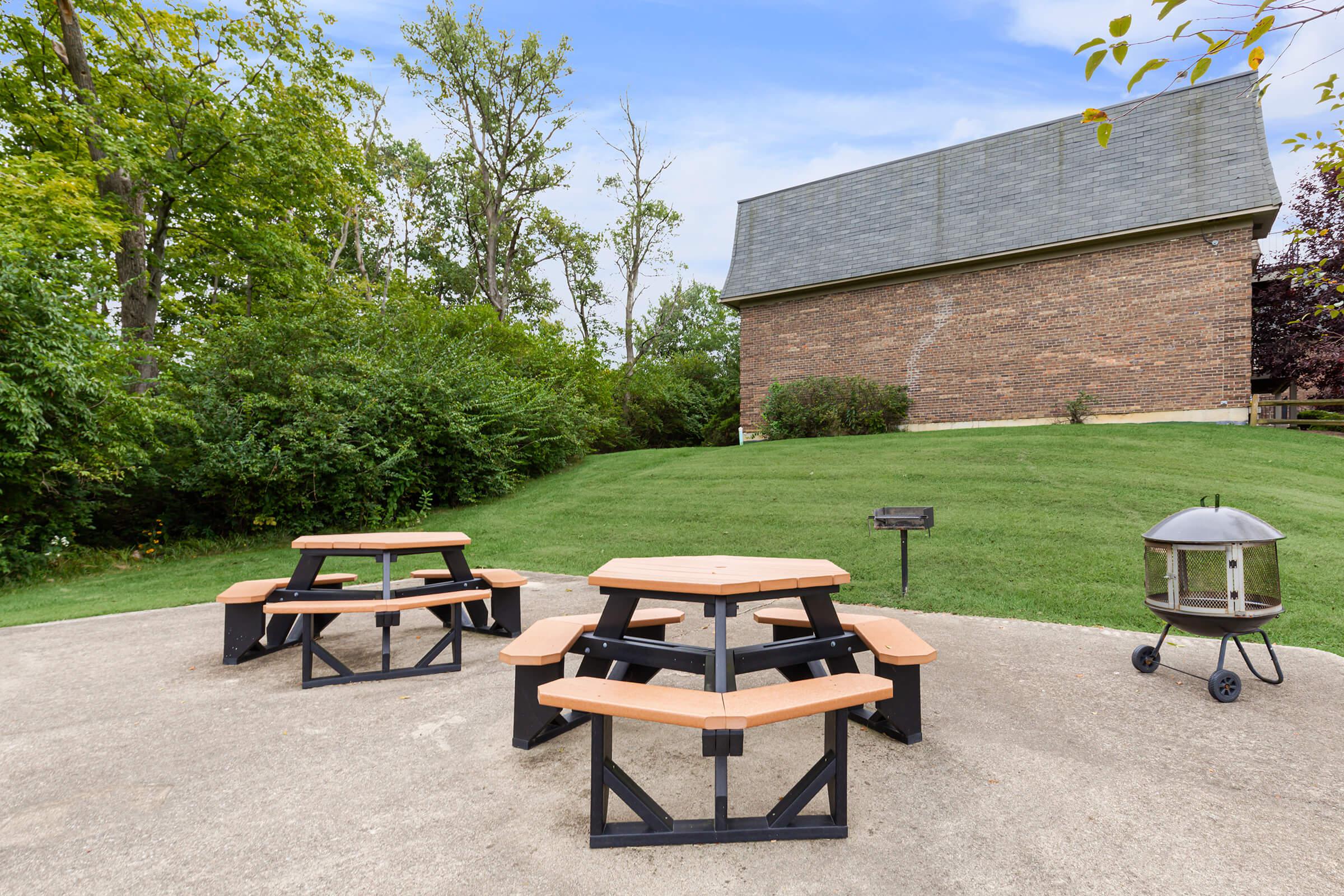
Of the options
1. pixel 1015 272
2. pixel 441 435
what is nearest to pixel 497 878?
pixel 441 435

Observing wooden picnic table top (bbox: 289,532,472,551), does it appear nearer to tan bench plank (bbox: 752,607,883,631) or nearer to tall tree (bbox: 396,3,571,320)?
tan bench plank (bbox: 752,607,883,631)

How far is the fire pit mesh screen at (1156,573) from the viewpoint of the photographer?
13.1ft

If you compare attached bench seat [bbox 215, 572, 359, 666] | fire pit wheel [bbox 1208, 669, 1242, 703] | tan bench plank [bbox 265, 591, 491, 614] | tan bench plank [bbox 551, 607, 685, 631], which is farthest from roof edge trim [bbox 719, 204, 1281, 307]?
attached bench seat [bbox 215, 572, 359, 666]

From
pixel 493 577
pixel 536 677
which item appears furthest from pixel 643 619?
pixel 493 577

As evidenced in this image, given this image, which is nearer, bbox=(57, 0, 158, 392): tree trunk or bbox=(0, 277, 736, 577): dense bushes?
bbox=(0, 277, 736, 577): dense bushes

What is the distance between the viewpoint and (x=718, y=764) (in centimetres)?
235

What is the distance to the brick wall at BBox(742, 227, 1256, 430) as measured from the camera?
1525cm

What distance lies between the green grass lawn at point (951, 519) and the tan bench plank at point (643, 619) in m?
2.80

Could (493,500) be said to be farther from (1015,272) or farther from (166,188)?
(1015,272)

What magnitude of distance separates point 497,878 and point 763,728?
1623 millimetres

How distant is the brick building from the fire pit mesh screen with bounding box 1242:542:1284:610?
47.5ft

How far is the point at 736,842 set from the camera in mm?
2371

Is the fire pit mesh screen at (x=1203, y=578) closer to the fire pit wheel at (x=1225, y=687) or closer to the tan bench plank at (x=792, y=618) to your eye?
the fire pit wheel at (x=1225, y=687)

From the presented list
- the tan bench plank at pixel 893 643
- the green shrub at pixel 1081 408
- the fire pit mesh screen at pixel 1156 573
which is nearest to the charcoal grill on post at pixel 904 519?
the fire pit mesh screen at pixel 1156 573
